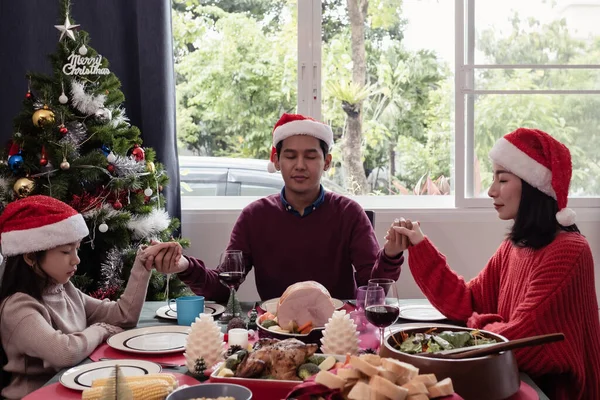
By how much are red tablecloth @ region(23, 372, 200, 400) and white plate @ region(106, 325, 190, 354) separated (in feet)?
0.67

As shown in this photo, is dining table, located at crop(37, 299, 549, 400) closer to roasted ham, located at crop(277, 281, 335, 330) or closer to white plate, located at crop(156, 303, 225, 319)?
white plate, located at crop(156, 303, 225, 319)

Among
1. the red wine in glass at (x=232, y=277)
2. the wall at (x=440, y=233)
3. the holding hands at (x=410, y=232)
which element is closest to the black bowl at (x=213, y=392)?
the red wine in glass at (x=232, y=277)

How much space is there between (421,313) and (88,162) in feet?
5.12

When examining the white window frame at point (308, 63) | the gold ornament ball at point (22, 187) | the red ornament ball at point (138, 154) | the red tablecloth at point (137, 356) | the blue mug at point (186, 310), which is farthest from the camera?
the white window frame at point (308, 63)

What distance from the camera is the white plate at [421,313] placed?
1902 millimetres

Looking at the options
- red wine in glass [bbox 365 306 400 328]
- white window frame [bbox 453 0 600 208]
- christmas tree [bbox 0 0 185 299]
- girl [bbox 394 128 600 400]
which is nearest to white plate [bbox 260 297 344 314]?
girl [bbox 394 128 600 400]

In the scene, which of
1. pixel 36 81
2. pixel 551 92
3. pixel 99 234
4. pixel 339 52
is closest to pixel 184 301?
pixel 99 234

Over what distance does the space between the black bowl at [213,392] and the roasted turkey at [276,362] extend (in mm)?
98

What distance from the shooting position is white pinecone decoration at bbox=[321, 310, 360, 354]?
1.48 m

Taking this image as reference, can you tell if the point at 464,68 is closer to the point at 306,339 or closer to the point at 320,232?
the point at 320,232

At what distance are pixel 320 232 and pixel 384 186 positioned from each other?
52.4 inches

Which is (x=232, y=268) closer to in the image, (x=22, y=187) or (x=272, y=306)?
(x=272, y=306)

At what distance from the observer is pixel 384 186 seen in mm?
3795

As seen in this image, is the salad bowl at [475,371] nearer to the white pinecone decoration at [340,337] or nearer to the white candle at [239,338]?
the white pinecone decoration at [340,337]
